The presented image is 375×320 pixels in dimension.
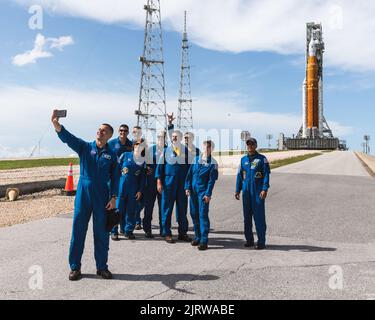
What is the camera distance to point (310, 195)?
1435 cm

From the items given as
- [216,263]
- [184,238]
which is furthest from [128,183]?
[216,263]

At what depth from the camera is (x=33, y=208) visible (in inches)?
420

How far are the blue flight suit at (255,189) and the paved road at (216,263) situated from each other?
42 cm

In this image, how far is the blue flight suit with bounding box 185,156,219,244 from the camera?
22.2 feet

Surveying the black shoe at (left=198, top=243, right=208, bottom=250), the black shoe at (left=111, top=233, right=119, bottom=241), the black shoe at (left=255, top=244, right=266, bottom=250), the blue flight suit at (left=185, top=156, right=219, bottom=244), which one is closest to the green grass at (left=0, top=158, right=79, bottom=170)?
the black shoe at (left=111, top=233, right=119, bottom=241)

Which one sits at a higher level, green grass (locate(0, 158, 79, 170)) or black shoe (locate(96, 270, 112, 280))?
green grass (locate(0, 158, 79, 170))

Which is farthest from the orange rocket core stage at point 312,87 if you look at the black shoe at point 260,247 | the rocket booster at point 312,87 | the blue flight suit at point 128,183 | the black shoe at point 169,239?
the black shoe at point 169,239

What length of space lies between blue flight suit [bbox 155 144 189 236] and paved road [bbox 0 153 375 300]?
54cm

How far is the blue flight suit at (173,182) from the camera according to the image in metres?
7.30

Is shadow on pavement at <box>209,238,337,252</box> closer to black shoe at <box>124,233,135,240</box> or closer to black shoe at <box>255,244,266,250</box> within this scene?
black shoe at <box>255,244,266,250</box>

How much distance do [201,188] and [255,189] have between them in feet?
3.08
